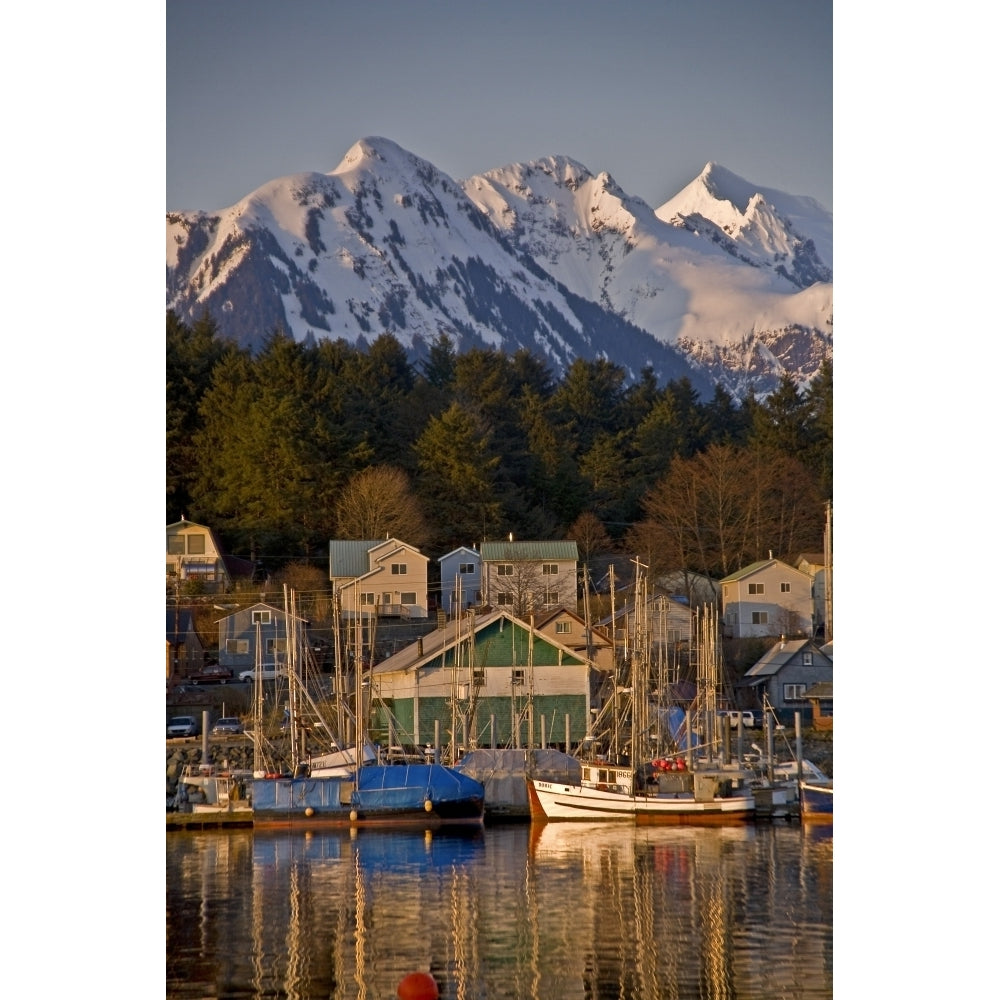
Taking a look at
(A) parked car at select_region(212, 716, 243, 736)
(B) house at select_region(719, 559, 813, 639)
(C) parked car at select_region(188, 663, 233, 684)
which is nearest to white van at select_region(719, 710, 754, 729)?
(B) house at select_region(719, 559, 813, 639)

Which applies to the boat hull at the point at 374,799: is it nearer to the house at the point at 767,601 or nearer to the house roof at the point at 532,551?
the house at the point at 767,601

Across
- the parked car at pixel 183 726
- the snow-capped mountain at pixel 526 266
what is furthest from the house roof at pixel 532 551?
the parked car at pixel 183 726

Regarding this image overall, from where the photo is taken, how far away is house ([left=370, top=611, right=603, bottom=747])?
1450cm

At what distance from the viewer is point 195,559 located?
1482 cm

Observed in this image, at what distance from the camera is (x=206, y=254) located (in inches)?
496

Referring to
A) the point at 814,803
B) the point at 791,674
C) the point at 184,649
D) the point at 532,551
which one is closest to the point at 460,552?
the point at 532,551

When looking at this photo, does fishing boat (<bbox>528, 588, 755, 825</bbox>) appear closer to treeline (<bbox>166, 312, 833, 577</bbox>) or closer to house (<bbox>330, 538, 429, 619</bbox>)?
treeline (<bbox>166, 312, 833, 577</bbox>)

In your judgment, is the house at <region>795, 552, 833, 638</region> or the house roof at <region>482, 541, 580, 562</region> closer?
the house at <region>795, 552, 833, 638</region>

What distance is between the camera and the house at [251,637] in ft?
49.1

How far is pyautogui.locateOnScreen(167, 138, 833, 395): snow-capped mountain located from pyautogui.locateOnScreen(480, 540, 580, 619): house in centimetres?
189
